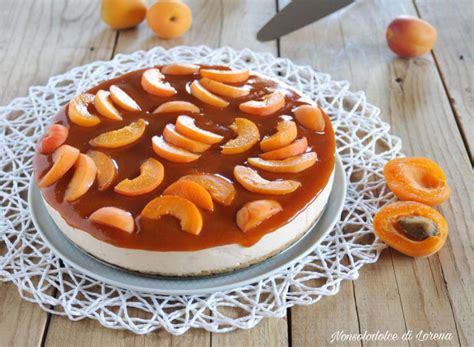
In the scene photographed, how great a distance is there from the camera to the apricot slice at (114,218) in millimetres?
1953

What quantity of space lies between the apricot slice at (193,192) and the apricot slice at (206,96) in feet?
1.71

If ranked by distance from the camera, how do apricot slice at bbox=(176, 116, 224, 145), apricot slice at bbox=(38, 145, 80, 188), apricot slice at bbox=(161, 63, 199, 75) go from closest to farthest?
1. apricot slice at bbox=(38, 145, 80, 188)
2. apricot slice at bbox=(176, 116, 224, 145)
3. apricot slice at bbox=(161, 63, 199, 75)

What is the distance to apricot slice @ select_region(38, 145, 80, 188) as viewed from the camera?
2.14 metres

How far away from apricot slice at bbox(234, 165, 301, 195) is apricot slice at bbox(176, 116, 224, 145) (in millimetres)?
182

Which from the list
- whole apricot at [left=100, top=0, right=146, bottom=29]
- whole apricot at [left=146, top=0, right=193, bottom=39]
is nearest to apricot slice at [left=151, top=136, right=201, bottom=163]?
whole apricot at [left=146, top=0, right=193, bottom=39]

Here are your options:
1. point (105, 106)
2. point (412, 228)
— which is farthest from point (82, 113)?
point (412, 228)

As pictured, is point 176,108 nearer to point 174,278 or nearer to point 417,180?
point 174,278

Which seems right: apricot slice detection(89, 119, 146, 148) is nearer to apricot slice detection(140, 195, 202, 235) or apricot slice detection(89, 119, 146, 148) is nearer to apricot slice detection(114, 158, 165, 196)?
apricot slice detection(114, 158, 165, 196)

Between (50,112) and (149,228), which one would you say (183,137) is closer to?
(149,228)

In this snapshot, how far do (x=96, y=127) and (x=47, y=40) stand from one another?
4.13 ft

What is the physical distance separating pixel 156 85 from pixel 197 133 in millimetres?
389

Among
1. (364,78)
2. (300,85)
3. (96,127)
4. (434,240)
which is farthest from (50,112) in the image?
(434,240)

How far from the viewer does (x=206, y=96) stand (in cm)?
247

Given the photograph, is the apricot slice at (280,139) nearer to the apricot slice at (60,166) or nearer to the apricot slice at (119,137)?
the apricot slice at (119,137)
